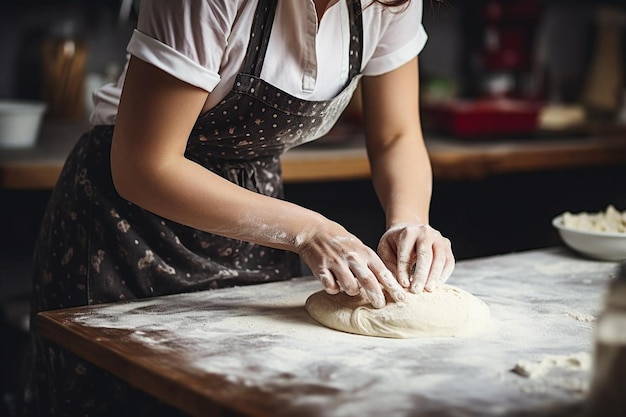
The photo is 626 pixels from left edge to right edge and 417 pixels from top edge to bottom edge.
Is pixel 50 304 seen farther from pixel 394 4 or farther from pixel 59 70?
pixel 59 70

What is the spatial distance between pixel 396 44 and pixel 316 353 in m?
0.70

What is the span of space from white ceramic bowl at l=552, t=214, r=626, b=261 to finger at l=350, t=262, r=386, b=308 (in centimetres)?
64

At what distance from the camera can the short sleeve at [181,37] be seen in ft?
4.34

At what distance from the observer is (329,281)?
140 centimetres

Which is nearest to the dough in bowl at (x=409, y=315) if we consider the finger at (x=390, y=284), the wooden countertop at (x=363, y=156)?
the finger at (x=390, y=284)

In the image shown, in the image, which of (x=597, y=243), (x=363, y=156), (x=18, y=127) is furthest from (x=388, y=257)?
(x=18, y=127)

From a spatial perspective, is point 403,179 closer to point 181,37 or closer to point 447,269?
point 447,269

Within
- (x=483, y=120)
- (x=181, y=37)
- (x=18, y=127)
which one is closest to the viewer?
(x=181, y=37)

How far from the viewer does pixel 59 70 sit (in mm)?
3346

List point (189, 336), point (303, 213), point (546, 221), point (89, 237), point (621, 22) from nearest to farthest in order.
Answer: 1. point (189, 336)
2. point (303, 213)
3. point (89, 237)
4. point (546, 221)
5. point (621, 22)

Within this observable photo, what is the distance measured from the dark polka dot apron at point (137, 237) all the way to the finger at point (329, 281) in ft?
1.06

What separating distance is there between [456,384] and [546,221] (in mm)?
2646

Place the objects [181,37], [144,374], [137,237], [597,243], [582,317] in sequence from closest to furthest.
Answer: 1. [144,374]
2. [181,37]
3. [582,317]
4. [137,237]
5. [597,243]

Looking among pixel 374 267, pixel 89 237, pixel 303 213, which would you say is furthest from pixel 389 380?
pixel 89 237
